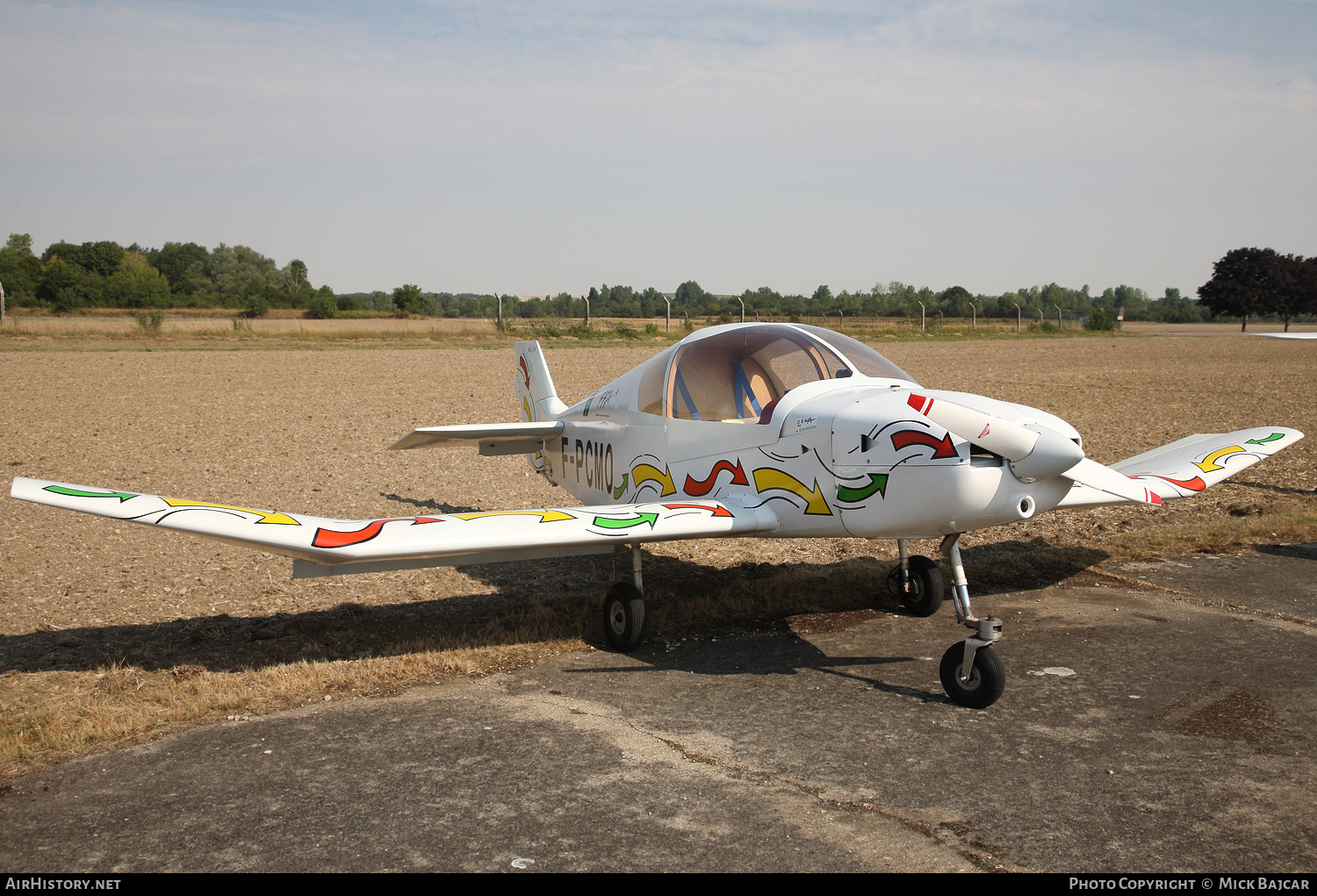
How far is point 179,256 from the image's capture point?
100875 mm

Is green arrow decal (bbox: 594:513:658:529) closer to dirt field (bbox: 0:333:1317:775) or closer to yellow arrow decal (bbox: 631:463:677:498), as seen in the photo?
yellow arrow decal (bbox: 631:463:677:498)

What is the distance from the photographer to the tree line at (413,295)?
5541cm

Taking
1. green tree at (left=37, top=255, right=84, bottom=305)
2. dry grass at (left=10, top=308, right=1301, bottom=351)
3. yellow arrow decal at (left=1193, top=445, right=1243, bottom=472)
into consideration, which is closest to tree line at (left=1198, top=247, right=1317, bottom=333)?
dry grass at (left=10, top=308, right=1301, bottom=351)

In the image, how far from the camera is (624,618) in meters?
5.85

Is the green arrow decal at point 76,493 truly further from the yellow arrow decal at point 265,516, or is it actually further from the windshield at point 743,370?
the windshield at point 743,370

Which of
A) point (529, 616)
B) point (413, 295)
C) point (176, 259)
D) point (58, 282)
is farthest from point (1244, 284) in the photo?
point (176, 259)

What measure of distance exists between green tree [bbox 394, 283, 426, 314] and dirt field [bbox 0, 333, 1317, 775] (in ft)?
137

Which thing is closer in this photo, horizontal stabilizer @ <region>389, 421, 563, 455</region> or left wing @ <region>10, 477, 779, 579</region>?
left wing @ <region>10, 477, 779, 579</region>

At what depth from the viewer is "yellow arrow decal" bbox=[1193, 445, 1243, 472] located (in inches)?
282

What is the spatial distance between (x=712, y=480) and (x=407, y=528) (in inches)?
84.5

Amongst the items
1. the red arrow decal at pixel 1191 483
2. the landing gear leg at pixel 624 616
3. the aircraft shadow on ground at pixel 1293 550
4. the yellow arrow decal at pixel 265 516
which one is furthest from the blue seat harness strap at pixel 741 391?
the aircraft shadow on ground at pixel 1293 550

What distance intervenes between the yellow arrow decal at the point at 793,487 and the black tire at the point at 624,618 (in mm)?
1127

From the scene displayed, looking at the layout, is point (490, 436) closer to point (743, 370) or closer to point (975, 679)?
point (743, 370)
